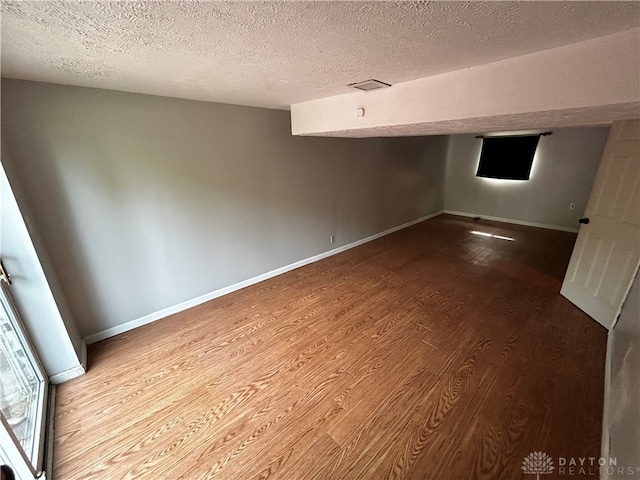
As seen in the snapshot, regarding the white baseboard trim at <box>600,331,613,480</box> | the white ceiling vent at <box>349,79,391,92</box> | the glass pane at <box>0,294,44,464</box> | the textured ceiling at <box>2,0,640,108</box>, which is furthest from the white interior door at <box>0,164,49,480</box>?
the white baseboard trim at <box>600,331,613,480</box>

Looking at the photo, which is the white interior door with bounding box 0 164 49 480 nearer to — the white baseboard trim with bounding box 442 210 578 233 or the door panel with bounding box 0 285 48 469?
the door panel with bounding box 0 285 48 469

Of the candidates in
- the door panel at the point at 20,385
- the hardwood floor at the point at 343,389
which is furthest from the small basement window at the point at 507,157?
the door panel at the point at 20,385

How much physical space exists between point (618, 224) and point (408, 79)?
7.80 ft

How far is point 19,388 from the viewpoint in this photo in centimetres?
155

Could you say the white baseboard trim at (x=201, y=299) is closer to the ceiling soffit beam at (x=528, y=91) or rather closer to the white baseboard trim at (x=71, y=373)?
the white baseboard trim at (x=71, y=373)

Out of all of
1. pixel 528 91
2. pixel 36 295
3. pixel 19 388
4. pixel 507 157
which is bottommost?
pixel 19 388

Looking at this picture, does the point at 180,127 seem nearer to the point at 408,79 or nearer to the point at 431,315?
the point at 408,79

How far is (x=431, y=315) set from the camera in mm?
2617

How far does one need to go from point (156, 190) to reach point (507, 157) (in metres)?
6.81

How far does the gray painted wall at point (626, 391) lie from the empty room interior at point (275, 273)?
2 cm

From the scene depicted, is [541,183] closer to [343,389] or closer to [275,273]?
[275,273]

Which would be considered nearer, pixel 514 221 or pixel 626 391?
pixel 626 391

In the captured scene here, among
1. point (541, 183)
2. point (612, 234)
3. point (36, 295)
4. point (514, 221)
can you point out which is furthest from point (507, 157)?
point (36, 295)

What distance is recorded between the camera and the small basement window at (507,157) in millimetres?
5531
